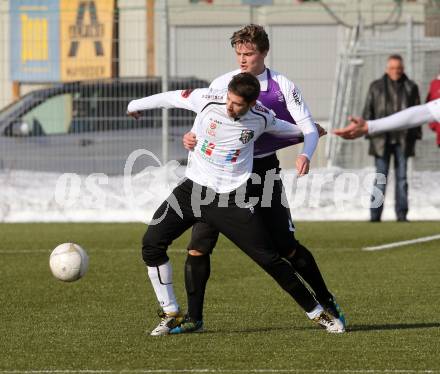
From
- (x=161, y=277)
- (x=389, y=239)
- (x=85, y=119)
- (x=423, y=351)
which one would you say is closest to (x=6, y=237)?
(x=85, y=119)

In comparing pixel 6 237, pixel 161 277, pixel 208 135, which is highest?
pixel 208 135

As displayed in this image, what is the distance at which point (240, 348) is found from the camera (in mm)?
8398

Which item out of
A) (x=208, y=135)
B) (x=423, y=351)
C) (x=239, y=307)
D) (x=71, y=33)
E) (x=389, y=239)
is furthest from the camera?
(x=71, y=33)

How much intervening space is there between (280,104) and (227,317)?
1685 mm

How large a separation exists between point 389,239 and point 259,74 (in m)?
7.40

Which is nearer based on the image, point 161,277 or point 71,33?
point 161,277

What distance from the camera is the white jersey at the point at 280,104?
8.99 m

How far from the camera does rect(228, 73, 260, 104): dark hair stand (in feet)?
27.6

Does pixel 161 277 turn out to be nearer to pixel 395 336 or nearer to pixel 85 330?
pixel 85 330

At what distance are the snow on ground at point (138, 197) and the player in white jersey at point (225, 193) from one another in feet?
34.5

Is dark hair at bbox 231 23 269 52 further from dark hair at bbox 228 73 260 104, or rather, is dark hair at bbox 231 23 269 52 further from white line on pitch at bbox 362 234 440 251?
white line on pitch at bbox 362 234 440 251

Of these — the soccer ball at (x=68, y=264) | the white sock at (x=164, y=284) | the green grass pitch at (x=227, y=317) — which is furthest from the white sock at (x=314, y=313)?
the soccer ball at (x=68, y=264)

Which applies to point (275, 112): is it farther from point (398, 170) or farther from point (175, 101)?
point (398, 170)

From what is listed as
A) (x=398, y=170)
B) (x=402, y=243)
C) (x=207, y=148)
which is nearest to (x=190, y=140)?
(x=207, y=148)
